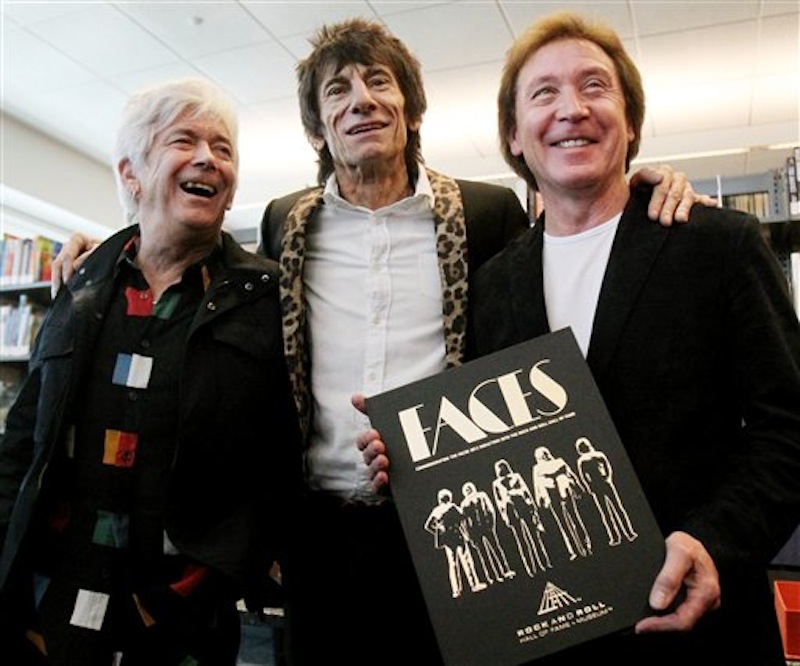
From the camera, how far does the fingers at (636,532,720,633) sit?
0.89 meters

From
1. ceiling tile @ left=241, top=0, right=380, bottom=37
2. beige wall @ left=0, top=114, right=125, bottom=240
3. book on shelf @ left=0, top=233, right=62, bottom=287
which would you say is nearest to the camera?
ceiling tile @ left=241, top=0, right=380, bottom=37

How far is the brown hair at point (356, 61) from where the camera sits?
5.26 ft

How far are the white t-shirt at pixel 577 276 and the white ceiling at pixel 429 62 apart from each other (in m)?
3.48

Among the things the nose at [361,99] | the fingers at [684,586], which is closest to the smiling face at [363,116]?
the nose at [361,99]

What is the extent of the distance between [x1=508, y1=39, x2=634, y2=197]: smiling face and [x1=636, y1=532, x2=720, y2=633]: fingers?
65 centimetres

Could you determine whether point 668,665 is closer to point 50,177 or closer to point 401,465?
point 401,465

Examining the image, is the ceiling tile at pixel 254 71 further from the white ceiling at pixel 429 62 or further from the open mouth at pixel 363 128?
the open mouth at pixel 363 128

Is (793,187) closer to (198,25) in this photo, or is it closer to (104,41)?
(198,25)

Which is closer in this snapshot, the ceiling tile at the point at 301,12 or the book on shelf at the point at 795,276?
the book on shelf at the point at 795,276

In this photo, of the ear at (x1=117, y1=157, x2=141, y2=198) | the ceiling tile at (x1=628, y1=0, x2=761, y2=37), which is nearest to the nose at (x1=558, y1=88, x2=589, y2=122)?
the ear at (x1=117, y1=157, x2=141, y2=198)

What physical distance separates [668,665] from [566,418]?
411mm

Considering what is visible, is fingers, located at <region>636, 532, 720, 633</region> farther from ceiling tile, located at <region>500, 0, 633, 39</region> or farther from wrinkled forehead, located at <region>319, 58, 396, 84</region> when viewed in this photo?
ceiling tile, located at <region>500, 0, 633, 39</region>

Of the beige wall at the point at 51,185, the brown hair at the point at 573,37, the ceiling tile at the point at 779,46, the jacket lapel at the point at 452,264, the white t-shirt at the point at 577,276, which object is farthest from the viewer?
the beige wall at the point at 51,185

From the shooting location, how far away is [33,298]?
4.98 metres
